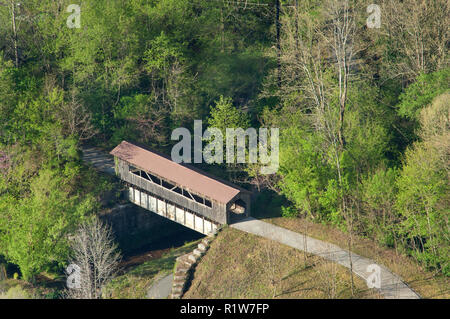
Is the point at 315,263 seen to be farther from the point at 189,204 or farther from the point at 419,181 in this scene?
the point at 189,204

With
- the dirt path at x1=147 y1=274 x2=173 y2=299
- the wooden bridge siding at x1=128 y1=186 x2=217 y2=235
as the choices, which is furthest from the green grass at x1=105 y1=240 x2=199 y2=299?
the wooden bridge siding at x1=128 y1=186 x2=217 y2=235

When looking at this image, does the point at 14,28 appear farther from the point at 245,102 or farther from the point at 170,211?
the point at 245,102

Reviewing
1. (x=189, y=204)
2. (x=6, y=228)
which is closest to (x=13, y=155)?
(x=6, y=228)

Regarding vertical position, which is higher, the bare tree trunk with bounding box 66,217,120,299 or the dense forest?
the dense forest

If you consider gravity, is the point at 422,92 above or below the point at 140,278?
above

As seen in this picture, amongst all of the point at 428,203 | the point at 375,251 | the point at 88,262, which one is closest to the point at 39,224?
the point at 88,262

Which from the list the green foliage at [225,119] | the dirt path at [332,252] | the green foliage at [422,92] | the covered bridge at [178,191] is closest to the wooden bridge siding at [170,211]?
the covered bridge at [178,191]

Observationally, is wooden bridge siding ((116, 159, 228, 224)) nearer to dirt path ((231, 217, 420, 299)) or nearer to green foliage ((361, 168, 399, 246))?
dirt path ((231, 217, 420, 299))
